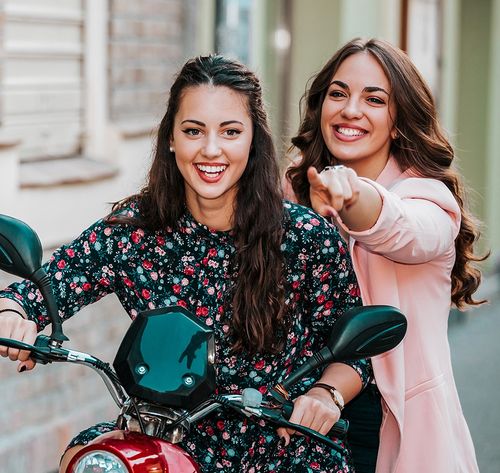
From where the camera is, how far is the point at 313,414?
2.37 meters

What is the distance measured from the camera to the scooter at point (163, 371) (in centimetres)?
216

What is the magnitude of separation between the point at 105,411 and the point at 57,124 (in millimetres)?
1425

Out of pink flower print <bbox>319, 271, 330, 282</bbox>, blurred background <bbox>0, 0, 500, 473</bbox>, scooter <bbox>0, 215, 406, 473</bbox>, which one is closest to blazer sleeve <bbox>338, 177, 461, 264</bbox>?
pink flower print <bbox>319, 271, 330, 282</bbox>

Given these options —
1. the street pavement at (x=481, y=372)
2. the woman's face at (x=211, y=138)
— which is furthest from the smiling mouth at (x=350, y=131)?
the street pavement at (x=481, y=372)

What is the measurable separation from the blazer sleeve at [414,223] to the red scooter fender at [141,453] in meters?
0.66

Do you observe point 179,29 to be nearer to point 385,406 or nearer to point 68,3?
point 68,3

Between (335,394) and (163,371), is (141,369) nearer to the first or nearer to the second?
(163,371)

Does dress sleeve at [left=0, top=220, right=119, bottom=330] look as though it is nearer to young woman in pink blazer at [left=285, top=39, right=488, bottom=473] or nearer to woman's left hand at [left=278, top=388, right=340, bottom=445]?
young woman in pink blazer at [left=285, top=39, right=488, bottom=473]

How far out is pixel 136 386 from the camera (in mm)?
2193

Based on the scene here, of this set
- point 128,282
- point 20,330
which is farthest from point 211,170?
point 20,330

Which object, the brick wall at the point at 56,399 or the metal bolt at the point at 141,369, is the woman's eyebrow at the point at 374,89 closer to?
the metal bolt at the point at 141,369

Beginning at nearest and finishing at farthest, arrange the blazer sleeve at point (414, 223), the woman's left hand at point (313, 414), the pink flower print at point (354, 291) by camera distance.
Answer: the woman's left hand at point (313, 414) < the blazer sleeve at point (414, 223) < the pink flower print at point (354, 291)

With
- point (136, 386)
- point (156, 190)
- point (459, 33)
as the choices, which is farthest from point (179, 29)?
point (459, 33)

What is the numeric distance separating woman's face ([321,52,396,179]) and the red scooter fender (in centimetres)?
116
